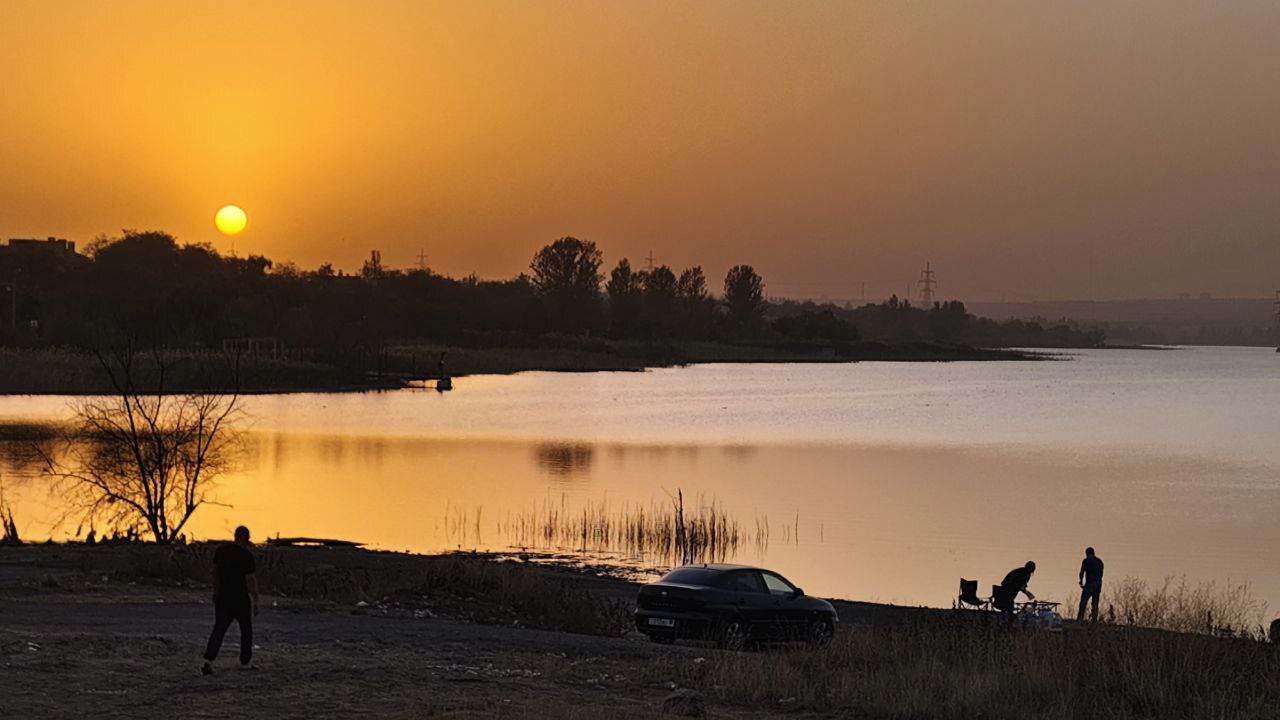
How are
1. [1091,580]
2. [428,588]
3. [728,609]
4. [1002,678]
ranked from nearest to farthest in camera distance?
[1002,678] → [728,609] → [428,588] → [1091,580]

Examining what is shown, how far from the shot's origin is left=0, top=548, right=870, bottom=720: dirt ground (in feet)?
56.6

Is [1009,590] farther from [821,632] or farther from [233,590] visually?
[233,590]

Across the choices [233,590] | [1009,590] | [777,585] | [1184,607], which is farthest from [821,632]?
[233,590]

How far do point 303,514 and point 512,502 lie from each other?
8.04 m

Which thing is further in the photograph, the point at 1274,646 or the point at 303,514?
the point at 303,514

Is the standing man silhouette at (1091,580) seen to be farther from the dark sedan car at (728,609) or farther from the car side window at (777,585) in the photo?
the car side window at (777,585)

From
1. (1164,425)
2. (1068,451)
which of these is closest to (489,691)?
(1068,451)

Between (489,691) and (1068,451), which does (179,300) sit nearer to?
(1068,451)

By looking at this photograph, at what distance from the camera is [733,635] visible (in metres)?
24.9

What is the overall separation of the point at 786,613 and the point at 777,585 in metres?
0.72

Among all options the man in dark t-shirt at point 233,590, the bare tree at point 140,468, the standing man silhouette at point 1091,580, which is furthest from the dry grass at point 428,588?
the standing man silhouette at point 1091,580

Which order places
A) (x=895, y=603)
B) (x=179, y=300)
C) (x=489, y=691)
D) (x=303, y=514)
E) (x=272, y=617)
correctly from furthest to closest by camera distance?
(x=179, y=300)
(x=303, y=514)
(x=895, y=603)
(x=272, y=617)
(x=489, y=691)

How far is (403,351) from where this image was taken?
17875cm

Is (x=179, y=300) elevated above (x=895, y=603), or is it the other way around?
(x=179, y=300)
